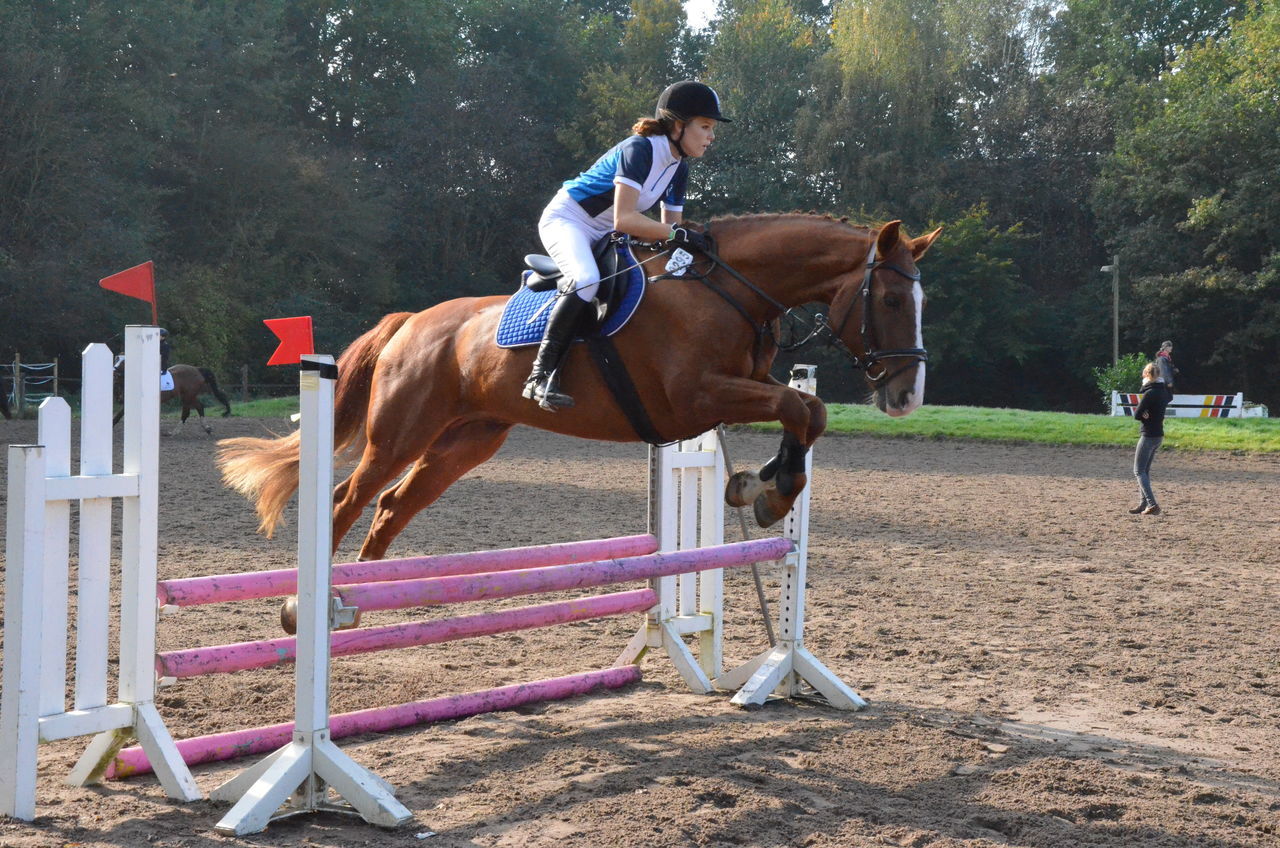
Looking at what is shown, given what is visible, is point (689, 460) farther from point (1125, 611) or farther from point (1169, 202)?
point (1169, 202)

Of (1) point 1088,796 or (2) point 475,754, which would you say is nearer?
(1) point 1088,796

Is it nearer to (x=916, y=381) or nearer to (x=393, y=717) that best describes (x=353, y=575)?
(x=393, y=717)

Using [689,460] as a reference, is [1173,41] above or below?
above

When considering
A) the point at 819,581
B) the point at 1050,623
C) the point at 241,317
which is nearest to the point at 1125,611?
the point at 1050,623

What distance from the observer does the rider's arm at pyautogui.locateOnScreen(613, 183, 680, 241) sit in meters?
4.23

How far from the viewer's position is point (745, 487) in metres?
4.15

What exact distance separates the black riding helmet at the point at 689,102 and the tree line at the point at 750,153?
27.3 m

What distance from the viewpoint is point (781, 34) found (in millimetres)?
41156

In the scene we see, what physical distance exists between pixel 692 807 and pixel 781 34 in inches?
1613

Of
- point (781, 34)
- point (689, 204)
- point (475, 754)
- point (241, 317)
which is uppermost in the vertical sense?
point (781, 34)

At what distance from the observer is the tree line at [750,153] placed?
32625mm

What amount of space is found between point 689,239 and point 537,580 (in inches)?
54.9

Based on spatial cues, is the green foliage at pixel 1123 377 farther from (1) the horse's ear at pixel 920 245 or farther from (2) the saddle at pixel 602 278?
(2) the saddle at pixel 602 278


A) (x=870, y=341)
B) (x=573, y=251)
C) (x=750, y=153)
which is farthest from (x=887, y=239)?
(x=750, y=153)
